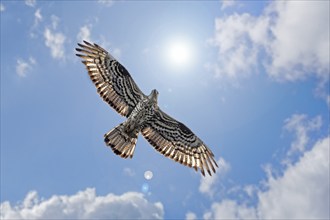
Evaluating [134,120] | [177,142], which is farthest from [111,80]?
[177,142]

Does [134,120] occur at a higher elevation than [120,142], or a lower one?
higher

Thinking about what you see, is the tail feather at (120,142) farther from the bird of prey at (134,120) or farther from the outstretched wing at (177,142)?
the outstretched wing at (177,142)

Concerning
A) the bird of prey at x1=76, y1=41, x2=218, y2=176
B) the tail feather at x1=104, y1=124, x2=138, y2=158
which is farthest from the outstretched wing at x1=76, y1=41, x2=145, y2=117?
the tail feather at x1=104, y1=124, x2=138, y2=158

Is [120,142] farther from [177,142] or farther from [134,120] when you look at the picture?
[177,142]

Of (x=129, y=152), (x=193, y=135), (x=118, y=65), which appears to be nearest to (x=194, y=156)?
(x=193, y=135)

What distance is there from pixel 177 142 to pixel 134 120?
2893 millimetres

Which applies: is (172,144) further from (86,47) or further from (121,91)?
(86,47)

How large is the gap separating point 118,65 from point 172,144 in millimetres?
4586

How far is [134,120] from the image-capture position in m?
22.1

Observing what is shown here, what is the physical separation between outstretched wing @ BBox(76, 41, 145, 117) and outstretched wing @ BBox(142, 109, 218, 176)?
137cm

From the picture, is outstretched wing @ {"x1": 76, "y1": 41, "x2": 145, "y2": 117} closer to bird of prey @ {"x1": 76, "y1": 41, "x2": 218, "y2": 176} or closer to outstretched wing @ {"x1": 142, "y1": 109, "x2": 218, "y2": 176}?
bird of prey @ {"x1": 76, "y1": 41, "x2": 218, "y2": 176}

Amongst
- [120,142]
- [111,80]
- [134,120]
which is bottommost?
[120,142]

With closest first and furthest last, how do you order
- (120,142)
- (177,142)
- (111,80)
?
(120,142) → (111,80) → (177,142)

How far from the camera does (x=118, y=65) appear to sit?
22.6 m
